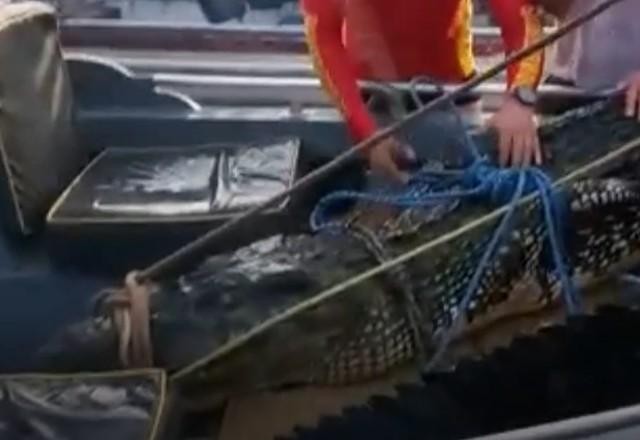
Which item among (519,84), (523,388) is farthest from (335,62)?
(523,388)

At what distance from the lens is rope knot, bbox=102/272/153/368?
1.50 metres

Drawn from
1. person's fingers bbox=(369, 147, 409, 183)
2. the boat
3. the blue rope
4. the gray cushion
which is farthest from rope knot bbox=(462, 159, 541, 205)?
the gray cushion

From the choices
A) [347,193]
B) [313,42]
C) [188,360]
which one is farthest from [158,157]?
[188,360]

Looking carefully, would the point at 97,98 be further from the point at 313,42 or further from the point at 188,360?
the point at 188,360

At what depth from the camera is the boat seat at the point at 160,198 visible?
6.29 feet

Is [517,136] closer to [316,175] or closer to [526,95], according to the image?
[526,95]

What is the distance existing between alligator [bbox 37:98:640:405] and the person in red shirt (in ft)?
0.76

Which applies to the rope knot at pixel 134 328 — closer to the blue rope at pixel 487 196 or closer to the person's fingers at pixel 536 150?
the blue rope at pixel 487 196

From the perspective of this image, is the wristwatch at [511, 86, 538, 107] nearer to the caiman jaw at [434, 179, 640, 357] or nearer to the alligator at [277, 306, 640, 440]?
the caiman jaw at [434, 179, 640, 357]

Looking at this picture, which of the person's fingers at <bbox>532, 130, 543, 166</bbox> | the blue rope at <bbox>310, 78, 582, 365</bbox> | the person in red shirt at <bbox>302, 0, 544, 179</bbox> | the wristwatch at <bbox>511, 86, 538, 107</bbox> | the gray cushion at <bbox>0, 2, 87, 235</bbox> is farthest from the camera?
the gray cushion at <bbox>0, 2, 87, 235</bbox>

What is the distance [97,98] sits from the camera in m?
2.29

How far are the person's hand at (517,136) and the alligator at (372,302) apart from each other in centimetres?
6

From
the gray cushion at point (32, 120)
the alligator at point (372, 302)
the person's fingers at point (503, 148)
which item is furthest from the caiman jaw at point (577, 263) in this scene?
the gray cushion at point (32, 120)

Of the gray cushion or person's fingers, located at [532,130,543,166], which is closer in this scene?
person's fingers, located at [532,130,543,166]
